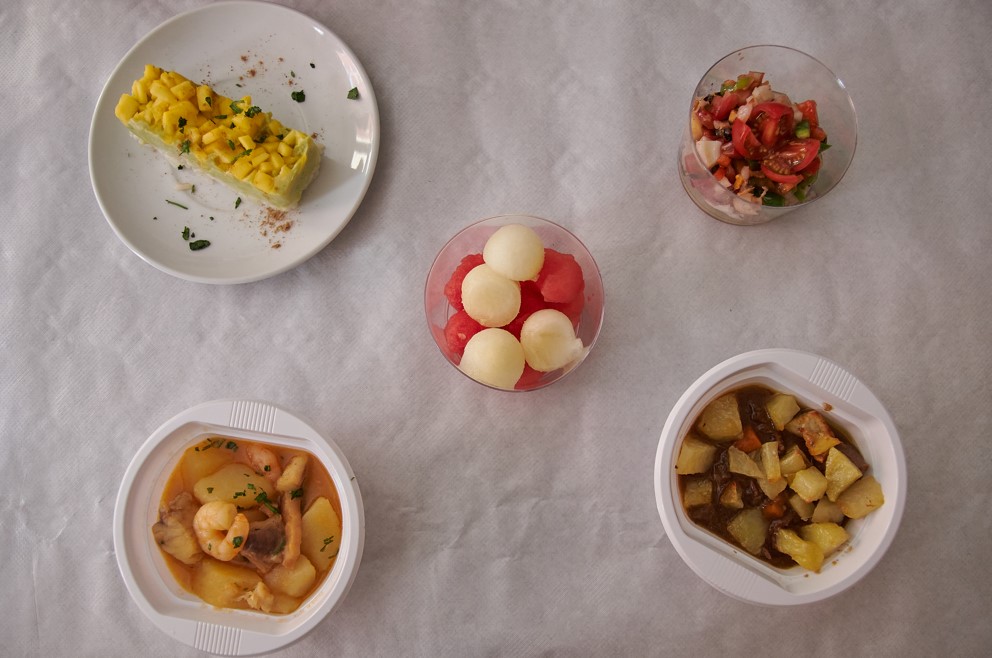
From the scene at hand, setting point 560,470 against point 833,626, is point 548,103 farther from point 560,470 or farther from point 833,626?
point 833,626

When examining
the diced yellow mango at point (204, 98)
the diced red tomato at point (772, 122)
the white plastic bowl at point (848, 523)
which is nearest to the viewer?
the white plastic bowl at point (848, 523)

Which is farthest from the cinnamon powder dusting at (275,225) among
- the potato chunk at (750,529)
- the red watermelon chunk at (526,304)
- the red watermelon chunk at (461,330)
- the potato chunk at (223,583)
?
the potato chunk at (750,529)

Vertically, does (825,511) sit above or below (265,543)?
above

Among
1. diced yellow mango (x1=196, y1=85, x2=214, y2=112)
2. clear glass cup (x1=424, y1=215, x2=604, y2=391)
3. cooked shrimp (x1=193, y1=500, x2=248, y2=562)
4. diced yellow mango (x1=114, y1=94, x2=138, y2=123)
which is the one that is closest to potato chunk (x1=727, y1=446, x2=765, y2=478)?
clear glass cup (x1=424, y1=215, x2=604, y2=391)

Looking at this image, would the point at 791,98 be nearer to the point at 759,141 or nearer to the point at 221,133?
the point at 759,141

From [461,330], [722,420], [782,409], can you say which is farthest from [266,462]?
[782,409]

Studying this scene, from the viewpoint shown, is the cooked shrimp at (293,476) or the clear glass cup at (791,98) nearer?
the cooked shrimp at (293,476)

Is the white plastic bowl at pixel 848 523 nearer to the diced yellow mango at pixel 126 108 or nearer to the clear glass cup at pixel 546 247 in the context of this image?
the clear glass cup at pixel 546 247

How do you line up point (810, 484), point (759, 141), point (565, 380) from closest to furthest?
point (810, 484) → point (759, 141) → point (565, 380)
